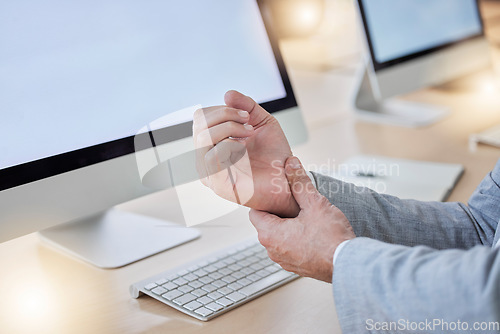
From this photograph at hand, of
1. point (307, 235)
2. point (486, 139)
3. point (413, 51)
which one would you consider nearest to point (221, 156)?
point (307, 235)

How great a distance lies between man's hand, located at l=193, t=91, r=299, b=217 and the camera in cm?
73

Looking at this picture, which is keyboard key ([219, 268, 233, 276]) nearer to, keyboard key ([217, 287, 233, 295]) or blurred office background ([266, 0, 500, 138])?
keyboard key ([217, 287, 233, 295])

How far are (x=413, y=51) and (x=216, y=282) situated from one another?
855 mm

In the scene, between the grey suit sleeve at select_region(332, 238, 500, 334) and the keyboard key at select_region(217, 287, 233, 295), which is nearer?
the grey suit sleeve at select_region(332, 238, 500, 334)

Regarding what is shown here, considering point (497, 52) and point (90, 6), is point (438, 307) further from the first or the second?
point (497, 52)

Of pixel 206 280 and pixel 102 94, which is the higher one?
pixel 102 94

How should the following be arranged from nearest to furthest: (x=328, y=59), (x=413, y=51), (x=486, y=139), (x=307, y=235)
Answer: (x=307, y=235)
(x=486, y=139)
(x=413, y=51)
(x=328, y=59)

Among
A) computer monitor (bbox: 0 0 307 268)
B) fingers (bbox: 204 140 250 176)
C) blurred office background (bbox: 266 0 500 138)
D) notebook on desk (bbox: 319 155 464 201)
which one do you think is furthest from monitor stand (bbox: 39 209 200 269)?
blurred office background (bbox: 266 0 500 138)

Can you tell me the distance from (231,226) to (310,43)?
1.11m

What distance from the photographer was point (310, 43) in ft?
6.18

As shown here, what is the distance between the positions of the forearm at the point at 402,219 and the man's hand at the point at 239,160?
0.07 meters

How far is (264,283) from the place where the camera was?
75 cm

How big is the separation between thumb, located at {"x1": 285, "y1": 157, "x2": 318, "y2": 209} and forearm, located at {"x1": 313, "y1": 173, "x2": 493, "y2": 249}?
0.14 ft

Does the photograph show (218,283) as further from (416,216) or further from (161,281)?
(416,216)
